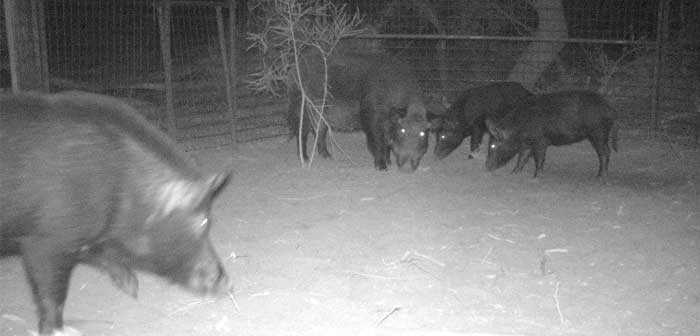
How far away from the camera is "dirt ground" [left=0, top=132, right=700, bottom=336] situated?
4.02 metres

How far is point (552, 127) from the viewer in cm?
853

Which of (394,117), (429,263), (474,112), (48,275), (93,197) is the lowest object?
(429,263)

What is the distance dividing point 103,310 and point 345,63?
19.3 feet

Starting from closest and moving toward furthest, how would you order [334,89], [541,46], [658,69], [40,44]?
[40,44] < [334,89] < [658,69] < [541,46]

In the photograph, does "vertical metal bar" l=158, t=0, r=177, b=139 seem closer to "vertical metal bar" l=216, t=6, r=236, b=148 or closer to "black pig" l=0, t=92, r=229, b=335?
"vertical metal bar" l=216, t=6, r=236, b=148

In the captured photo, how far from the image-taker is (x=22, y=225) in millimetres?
3381

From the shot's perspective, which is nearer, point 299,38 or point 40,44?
point 40,44

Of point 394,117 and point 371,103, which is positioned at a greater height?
point 371,103

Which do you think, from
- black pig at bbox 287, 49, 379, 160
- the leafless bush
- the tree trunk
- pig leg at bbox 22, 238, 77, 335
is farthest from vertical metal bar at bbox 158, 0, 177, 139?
the tree trunk

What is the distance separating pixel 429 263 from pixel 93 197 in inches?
92.6

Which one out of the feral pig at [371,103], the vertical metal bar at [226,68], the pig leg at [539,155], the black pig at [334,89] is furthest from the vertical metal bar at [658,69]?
the vertical metal bar at [226,68]

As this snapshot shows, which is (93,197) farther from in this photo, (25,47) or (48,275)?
(25,47)

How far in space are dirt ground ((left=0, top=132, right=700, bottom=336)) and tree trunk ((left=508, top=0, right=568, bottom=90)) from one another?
5031 millimetres

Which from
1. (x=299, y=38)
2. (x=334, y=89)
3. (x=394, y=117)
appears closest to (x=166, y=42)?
(x=299, y=38)
